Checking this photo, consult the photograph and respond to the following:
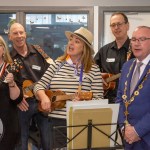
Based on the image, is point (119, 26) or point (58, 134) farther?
point (119, 26)

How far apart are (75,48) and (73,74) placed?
7.9 inches

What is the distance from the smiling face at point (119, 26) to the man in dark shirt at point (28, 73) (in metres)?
0.75

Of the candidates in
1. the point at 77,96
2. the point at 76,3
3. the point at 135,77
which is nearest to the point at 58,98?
the point at 77,96

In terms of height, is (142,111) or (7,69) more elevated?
(7,69)

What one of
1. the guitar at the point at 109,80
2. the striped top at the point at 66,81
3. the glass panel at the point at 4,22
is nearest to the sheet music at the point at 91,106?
the striped top at the point at 66,81

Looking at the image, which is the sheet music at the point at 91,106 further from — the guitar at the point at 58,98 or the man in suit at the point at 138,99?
the guitar at the point at 58,98

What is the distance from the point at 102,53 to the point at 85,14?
145cm

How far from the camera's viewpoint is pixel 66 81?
2.22 meters

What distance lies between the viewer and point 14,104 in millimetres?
2166

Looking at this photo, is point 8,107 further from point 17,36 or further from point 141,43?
point 141,43

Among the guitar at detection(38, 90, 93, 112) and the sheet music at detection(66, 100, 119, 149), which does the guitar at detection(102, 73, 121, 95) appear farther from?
the sheet music at detection(66, 100, 119, 149)

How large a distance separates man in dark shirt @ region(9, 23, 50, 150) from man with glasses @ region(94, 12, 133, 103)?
0.60m

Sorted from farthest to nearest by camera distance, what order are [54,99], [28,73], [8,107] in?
[28,73], [54,99], [8,107]

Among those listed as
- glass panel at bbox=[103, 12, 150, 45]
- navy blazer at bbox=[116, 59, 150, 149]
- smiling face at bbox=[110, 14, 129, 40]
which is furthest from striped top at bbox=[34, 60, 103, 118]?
glass panel at bbox=[103, 12, 150, 45]
